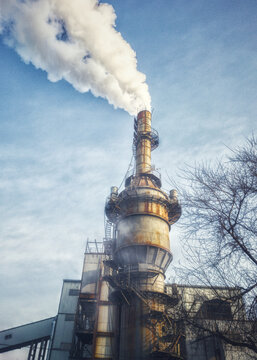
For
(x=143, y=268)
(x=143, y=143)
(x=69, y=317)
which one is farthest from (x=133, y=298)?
(x=143, y=143)

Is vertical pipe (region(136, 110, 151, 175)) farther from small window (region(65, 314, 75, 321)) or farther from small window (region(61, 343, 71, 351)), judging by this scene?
small window (region(61, 343, 71, 351))

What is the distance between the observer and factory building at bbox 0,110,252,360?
1387 centimetres

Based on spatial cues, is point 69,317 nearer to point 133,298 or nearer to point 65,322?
point 65,322

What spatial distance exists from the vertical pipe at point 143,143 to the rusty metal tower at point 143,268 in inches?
7.6

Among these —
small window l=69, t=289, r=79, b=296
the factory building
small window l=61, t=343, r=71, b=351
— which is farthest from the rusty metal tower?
small window l=69, t=289, r=79, b=296

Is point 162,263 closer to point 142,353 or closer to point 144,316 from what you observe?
point 144,316

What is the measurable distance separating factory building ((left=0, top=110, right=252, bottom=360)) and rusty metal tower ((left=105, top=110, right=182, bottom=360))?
45 mm

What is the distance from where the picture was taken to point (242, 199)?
678 centimetres

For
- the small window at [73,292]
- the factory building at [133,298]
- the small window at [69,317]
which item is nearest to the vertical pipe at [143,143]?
the factory building at [133,298]

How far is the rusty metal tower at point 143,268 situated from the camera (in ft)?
44.4

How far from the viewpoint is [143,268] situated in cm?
1544

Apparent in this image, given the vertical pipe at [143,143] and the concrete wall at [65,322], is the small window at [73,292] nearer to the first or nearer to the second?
the concrete wall at [65,322]

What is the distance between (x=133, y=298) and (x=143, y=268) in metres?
1.81

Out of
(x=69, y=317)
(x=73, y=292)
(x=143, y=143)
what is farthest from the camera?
(x=73, y=292)
